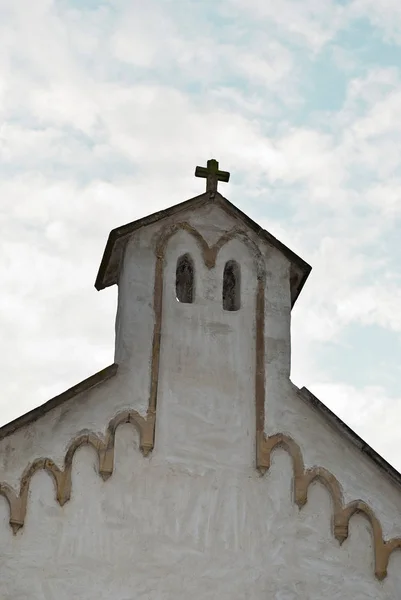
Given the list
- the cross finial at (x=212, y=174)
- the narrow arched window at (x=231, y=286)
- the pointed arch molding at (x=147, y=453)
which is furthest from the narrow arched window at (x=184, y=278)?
the cross finial at (x=212, y=174)

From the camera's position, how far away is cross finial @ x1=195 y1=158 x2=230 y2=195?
1376 centimetres

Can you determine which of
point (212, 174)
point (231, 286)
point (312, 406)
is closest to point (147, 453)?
point (312, 406)

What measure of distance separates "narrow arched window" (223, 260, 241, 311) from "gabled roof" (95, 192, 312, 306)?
593mm

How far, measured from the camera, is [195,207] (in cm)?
1348

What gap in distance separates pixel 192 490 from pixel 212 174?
4.25m

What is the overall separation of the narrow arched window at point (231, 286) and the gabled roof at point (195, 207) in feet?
1.95

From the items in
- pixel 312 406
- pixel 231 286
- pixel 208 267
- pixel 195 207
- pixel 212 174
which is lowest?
pixel 312 406

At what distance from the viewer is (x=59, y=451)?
11.6 metres

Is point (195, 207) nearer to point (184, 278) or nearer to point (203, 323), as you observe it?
point (184, 278)

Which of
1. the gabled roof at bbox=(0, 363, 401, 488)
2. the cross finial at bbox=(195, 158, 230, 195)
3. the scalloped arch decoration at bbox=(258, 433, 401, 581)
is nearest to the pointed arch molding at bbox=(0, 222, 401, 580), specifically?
the scalloped arch decoration at bbox=(258, 433, 401, 581)

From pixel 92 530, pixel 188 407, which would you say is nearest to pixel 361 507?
pixel 188 407

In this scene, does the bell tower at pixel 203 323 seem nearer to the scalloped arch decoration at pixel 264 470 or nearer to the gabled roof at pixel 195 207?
the gabled roof at pixel 195 207

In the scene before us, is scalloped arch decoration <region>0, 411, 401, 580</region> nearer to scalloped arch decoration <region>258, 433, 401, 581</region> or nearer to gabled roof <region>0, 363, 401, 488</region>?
scalloped arch decoration <region>258, 433, 401, 581</region>

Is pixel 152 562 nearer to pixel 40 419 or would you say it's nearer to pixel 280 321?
pixel 40 419
